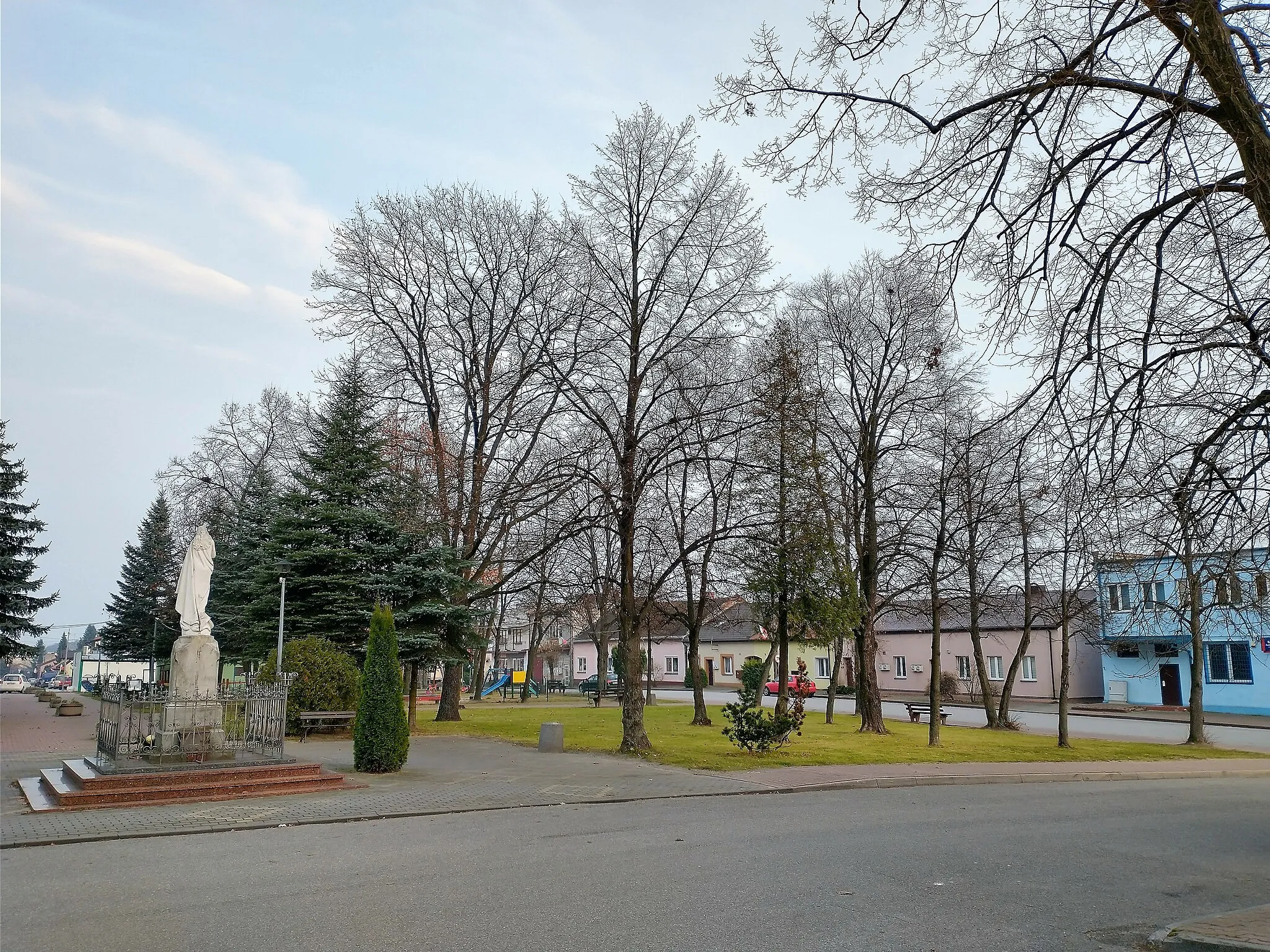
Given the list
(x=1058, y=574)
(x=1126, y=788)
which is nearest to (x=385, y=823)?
(x=1126, y=788)

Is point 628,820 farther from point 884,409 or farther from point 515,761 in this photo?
point 884,409

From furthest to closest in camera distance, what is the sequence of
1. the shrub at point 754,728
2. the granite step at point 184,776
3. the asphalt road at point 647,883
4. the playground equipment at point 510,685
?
1. the playground equipment at point 510,685
2. the shrub at point 754,728
3. the granite step at point 184,776
4. the asphalt road at point 647,883

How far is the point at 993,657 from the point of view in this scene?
55.4 m

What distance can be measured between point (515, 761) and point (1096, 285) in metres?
15.2

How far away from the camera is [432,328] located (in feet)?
102

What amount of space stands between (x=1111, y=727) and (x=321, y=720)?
29295 millimetres

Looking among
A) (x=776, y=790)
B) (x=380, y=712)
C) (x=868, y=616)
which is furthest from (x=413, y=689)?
(x=776, y=790)

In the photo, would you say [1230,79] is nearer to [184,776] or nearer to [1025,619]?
→ [184,776]

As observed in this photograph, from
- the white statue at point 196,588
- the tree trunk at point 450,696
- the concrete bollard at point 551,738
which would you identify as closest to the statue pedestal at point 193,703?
the white statue at point 196,588

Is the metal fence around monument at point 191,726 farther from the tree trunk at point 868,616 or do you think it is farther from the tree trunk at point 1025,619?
the tree trunk at point 1025,619

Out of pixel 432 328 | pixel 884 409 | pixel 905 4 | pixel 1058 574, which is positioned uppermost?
pixel 432 328

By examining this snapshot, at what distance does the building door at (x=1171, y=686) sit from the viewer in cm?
4588

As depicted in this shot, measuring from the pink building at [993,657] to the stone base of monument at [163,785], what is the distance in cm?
4024

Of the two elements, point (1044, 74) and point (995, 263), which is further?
point (995, 263)
